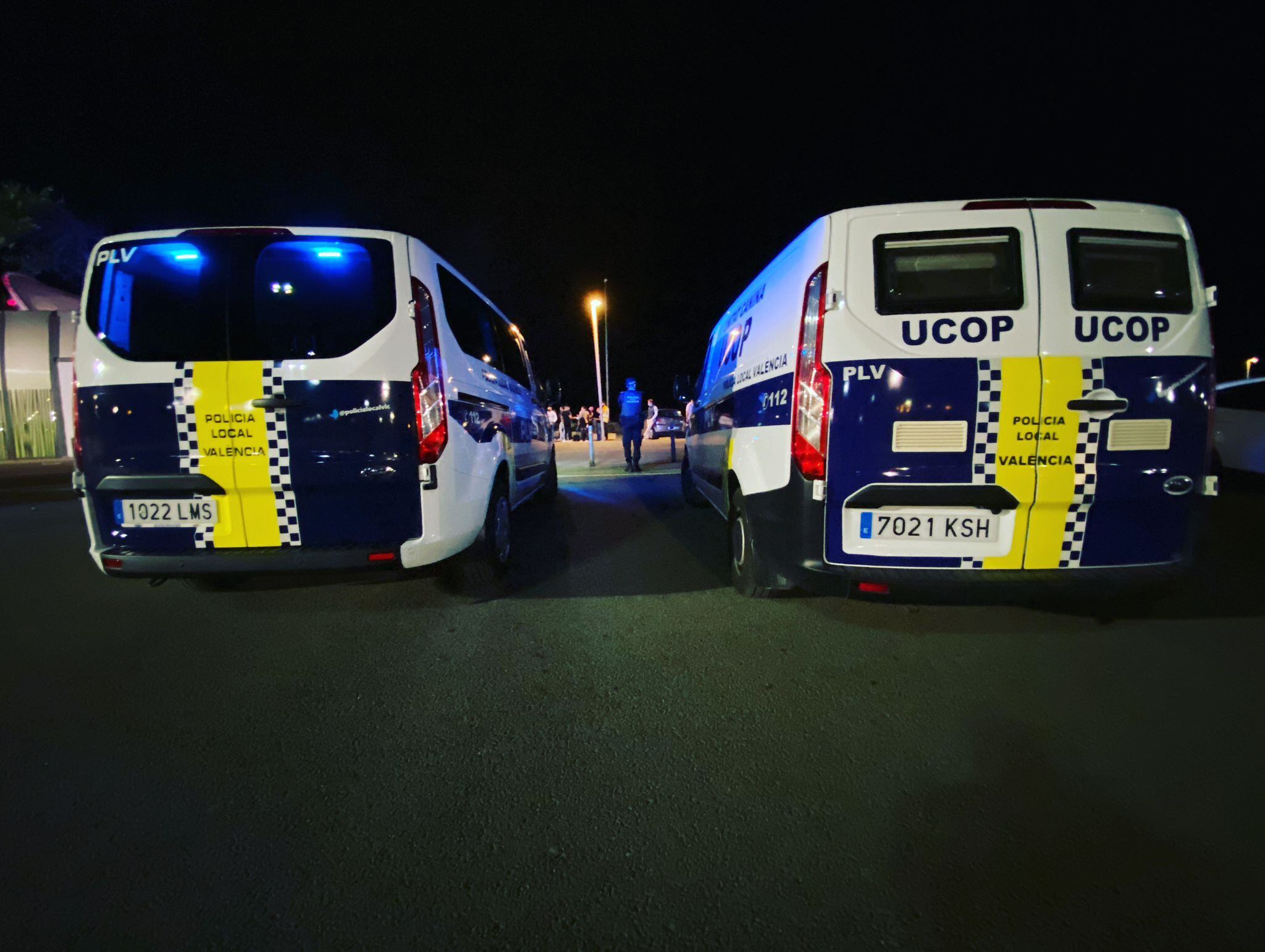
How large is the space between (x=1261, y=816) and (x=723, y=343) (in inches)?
163

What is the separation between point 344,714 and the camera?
232 cm

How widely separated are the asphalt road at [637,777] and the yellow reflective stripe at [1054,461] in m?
0.55

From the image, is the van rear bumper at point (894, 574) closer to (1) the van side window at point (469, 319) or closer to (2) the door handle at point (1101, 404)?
(2) the door handle at point (1101, 404)

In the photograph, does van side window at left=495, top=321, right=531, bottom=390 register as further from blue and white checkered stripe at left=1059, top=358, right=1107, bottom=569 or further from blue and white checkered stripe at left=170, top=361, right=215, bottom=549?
blue and white checkered stripe at left=1059, top=358, right=1107, bottom=569

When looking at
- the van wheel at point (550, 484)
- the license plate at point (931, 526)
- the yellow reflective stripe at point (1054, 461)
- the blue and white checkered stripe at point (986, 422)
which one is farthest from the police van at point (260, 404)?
the van wheel at point (550, 484)

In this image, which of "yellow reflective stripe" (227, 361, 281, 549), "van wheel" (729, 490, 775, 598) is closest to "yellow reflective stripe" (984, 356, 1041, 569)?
"van wheel" (729, 490, 775, 598)

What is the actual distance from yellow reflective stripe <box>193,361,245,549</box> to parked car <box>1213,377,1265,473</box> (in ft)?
33.4

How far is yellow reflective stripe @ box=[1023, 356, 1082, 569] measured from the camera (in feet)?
8.16

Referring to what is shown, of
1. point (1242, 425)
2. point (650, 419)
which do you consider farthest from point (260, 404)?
point (650, 419)

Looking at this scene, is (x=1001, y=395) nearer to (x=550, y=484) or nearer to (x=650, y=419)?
(x=550, y=484)

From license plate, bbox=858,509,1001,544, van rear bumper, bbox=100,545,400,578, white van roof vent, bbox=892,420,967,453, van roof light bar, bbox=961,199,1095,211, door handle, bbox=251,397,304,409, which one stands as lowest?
van rear bumper, bbox=100,545,400,578

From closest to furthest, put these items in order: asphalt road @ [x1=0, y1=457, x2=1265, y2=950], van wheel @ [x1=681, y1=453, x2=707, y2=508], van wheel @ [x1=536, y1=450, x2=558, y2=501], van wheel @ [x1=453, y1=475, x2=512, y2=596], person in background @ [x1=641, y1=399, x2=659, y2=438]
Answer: asphalt road @ [x1=0, y1=457, x2=1265, y2=950], van wheel @ [x1=453, y1=475, x2=512, y2=596], van wheel @ [x1=681, y1=453, x2=707, y2=508], van wheel @ [x1=536, y1=450, x2=558, y2=501], person in background @ [x1=641, y1=399, x2=659, y2=438]

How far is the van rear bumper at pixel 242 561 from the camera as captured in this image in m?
2.98

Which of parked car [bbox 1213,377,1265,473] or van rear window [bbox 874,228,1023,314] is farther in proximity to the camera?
parked car [bbox 1213,377,1265,473]
